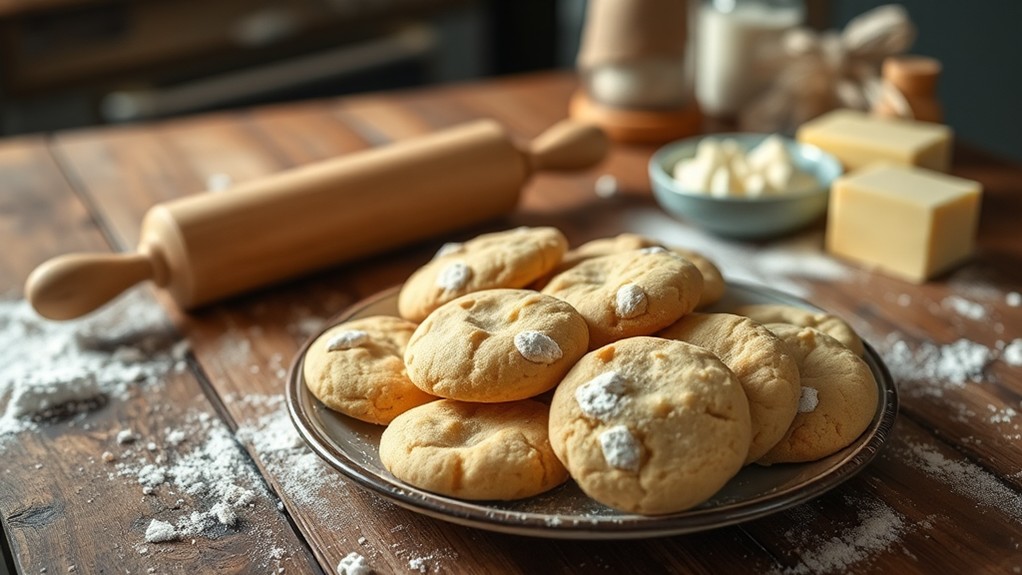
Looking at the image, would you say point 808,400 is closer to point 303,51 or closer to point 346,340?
point 346,340

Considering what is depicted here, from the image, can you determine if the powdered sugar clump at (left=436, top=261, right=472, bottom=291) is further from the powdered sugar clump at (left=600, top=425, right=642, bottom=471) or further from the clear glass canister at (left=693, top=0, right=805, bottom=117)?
the clear glass canister at (left=693, top=0, right=805, bottom=117)

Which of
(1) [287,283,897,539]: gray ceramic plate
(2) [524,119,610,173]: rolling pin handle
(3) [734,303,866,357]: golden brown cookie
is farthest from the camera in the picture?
(2) [524,119,610,173]: rolling pin handle

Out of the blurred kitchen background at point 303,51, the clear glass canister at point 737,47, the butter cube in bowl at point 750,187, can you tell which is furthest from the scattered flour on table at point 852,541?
the blurred kitchen background at point 303,51

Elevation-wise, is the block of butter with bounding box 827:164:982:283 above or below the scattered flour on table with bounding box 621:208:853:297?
above

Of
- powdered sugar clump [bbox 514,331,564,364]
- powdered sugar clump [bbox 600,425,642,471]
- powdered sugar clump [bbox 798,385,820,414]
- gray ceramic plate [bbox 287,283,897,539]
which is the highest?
powdered sugar clump [bbox 514,331,564,364]

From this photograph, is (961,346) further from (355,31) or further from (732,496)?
(355,31)

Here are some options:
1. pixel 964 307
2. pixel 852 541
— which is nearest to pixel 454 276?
pixel 852 541

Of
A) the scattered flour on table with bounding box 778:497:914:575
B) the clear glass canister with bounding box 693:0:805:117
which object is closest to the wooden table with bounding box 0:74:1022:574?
the scattered flour on table with bounding box 778:497:914:575

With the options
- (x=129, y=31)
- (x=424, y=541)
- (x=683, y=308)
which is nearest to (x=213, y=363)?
(x=424, y=541)
